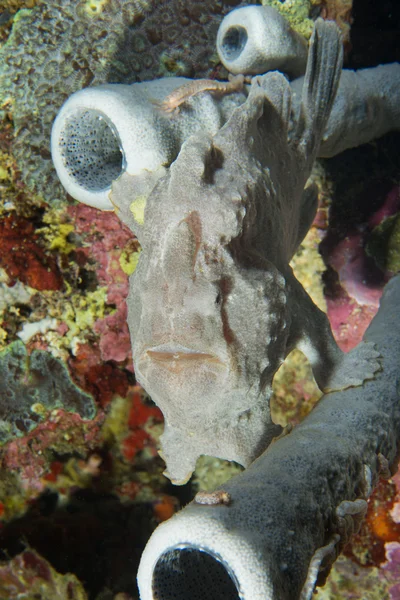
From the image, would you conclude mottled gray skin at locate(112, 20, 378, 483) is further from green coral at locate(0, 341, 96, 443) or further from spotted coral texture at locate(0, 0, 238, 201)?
green coral at locate(0, 341, 96, 443)

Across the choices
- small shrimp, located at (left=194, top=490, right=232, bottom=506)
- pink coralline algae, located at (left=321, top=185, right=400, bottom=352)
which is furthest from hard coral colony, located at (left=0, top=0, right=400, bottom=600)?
pink coralline algae, located at (left=321, top=185, right=400, bottom=352)

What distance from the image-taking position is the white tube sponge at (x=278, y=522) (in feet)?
4.31

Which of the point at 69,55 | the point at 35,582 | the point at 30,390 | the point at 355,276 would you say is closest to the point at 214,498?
the point at 30,390

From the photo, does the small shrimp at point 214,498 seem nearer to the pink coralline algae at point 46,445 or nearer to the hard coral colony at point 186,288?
the hard coral colony at point 186,288

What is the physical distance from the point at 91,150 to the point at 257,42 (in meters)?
1.58

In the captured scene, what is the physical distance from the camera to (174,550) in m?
1.41

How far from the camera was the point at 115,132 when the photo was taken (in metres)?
2.37

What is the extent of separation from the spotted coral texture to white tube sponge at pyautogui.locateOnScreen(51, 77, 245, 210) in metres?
0.90

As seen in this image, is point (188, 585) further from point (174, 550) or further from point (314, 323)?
point (314, 323)

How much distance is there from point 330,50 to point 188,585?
2808mm

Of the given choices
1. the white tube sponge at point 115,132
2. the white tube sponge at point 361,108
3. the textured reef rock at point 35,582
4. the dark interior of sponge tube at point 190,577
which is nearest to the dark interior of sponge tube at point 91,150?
the white tube sponge at point 115,132

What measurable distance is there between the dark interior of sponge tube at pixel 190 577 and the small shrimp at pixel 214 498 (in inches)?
6.1

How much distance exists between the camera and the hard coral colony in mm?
1593

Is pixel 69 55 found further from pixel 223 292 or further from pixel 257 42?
pixel 223 292
